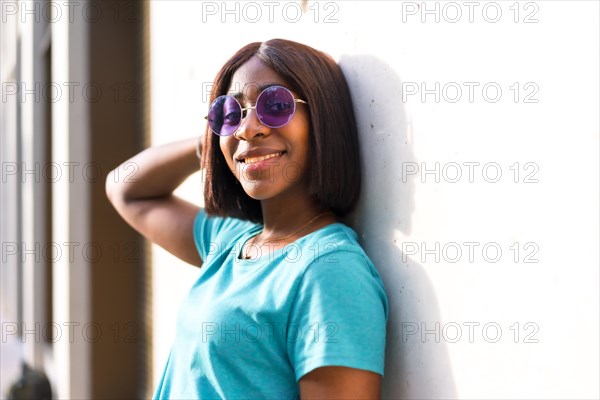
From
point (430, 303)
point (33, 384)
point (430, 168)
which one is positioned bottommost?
point (33, 384)

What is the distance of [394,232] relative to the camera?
1.86 metres

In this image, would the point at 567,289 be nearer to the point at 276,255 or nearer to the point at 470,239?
the point at 470,239

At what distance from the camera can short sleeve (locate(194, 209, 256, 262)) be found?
225 centimetres

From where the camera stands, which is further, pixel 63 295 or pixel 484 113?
pixel 63 295

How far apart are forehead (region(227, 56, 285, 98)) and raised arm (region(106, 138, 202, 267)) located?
0.58 m

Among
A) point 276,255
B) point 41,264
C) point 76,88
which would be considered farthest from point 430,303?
point 41,264

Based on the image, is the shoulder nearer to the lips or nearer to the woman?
the woman

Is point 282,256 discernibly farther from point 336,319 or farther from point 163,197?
point 163,197


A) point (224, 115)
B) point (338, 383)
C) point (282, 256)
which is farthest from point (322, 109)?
point (338, 383)

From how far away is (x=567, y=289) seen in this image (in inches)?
50.5

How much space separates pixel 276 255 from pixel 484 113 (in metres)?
0.66

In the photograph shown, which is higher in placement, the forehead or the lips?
the forehead

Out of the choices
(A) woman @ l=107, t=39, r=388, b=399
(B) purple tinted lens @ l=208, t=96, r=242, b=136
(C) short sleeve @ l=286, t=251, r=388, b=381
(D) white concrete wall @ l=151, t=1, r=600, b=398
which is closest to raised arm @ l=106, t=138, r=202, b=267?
(A) woman @ l=107, t=39, r=388, b=399

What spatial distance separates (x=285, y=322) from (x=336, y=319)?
0.46 ft
